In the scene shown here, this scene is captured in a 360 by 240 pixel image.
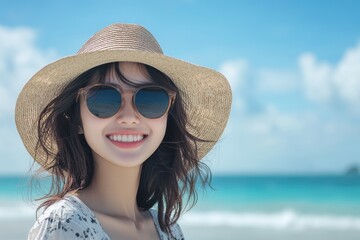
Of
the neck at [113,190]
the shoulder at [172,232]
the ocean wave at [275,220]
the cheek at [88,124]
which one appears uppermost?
the ocean wave at [275,220]

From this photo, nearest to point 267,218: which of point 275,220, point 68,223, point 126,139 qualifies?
point 275,220

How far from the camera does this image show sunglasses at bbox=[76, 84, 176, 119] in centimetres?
250

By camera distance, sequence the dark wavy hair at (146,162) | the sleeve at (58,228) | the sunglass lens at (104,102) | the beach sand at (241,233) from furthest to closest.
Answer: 1. the beach sand at (241,233)
2. the dark wavy hair at (146,162)
3. the sunglass lens at (104,102)
4. the sleeve at (58,228)

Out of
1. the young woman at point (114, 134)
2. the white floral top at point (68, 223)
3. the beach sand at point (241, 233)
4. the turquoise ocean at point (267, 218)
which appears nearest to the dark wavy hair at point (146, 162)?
the young woman at point (114, 134)

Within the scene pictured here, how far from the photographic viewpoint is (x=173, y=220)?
300cm

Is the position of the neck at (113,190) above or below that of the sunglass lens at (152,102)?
below

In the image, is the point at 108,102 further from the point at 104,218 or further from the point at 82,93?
the point at 104,218

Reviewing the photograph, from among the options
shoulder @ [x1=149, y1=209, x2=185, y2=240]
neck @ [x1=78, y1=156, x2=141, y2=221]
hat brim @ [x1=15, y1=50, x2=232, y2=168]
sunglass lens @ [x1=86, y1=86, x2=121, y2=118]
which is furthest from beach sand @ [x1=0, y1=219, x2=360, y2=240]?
sunglass lens @ [x1=86, y1=86, x2=121, y2=118]

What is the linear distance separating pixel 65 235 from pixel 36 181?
2.90ft

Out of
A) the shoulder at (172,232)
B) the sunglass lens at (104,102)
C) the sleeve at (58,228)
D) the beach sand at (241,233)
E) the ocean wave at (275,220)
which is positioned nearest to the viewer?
the sleeve at (58,228)

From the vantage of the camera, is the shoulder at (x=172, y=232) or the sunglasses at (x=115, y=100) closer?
the sunglasses at (x=115, y=100)

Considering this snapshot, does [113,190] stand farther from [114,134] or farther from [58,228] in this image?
[58,228]

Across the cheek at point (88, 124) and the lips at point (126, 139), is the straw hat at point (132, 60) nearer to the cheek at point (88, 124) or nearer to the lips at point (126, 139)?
the cheek at point (88, 124)

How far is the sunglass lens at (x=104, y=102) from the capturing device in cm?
249
